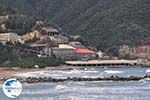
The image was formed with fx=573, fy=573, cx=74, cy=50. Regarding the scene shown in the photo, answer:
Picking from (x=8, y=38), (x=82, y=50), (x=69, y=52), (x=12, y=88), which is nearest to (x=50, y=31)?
(x=69, y=52)

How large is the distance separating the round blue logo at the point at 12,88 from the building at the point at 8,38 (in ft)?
372

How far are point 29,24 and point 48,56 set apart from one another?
619 inches

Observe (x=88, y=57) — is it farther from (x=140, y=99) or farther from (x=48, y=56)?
(x=140, y=99)

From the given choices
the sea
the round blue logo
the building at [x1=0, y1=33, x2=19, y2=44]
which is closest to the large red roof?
the building at [x1=0, y1=33, x2=19, y2=44]

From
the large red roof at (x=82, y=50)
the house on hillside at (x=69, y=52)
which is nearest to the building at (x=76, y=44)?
the large red roof at (x=82, y=50)

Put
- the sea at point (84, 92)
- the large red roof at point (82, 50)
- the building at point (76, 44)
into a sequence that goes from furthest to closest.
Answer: the building at point (76, 44) < the large red roof at point (82, 50) < the sea at point (84, 92)

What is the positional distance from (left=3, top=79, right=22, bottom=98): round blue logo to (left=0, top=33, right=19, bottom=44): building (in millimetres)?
113516

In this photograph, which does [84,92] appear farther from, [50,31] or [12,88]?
[50,31]

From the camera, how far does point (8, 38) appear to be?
416 feet

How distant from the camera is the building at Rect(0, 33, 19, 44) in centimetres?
12638

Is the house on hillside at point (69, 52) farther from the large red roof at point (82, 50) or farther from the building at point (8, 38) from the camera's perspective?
the building at point (8, 38)

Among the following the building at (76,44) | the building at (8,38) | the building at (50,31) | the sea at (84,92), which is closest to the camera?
the sea at (84,92)

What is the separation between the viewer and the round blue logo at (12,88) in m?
12.0

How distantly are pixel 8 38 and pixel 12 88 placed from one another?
11554 cm
